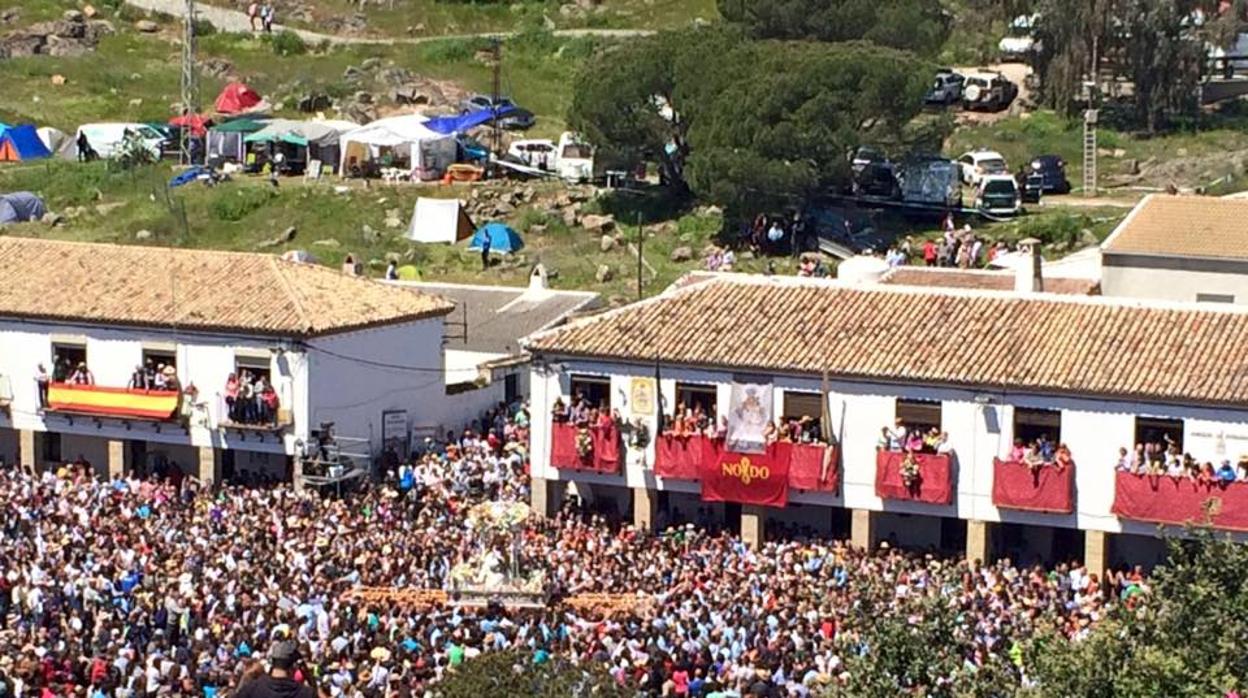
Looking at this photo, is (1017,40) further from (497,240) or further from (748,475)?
(748,475)

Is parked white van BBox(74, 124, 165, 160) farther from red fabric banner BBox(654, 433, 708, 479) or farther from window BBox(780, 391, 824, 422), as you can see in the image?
window BBox(780, 391, 824, 422)

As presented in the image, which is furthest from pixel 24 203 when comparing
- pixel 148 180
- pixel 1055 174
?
pixel 1055 174

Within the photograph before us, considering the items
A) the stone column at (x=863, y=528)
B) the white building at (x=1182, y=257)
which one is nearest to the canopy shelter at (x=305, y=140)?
the white building at (x=1182, y=257)

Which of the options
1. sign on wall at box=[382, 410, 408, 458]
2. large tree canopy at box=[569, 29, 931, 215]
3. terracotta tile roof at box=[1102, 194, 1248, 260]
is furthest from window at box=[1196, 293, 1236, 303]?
sign on wall at box=[382, 410, 408, 458]

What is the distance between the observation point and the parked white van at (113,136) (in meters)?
103

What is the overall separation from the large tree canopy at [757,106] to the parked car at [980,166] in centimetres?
408

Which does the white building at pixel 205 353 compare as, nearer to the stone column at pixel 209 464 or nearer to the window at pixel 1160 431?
the stone column at pixel 209 464

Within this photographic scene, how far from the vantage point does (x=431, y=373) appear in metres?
71.4

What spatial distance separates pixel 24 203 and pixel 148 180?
14.8 feet

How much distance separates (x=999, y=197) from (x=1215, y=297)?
57.6 feet

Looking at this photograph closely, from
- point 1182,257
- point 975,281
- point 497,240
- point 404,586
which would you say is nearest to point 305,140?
point 497,240

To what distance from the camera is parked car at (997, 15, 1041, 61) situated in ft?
347

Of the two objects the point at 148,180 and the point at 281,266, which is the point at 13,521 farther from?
the point at 148,180

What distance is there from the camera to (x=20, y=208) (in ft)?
317
